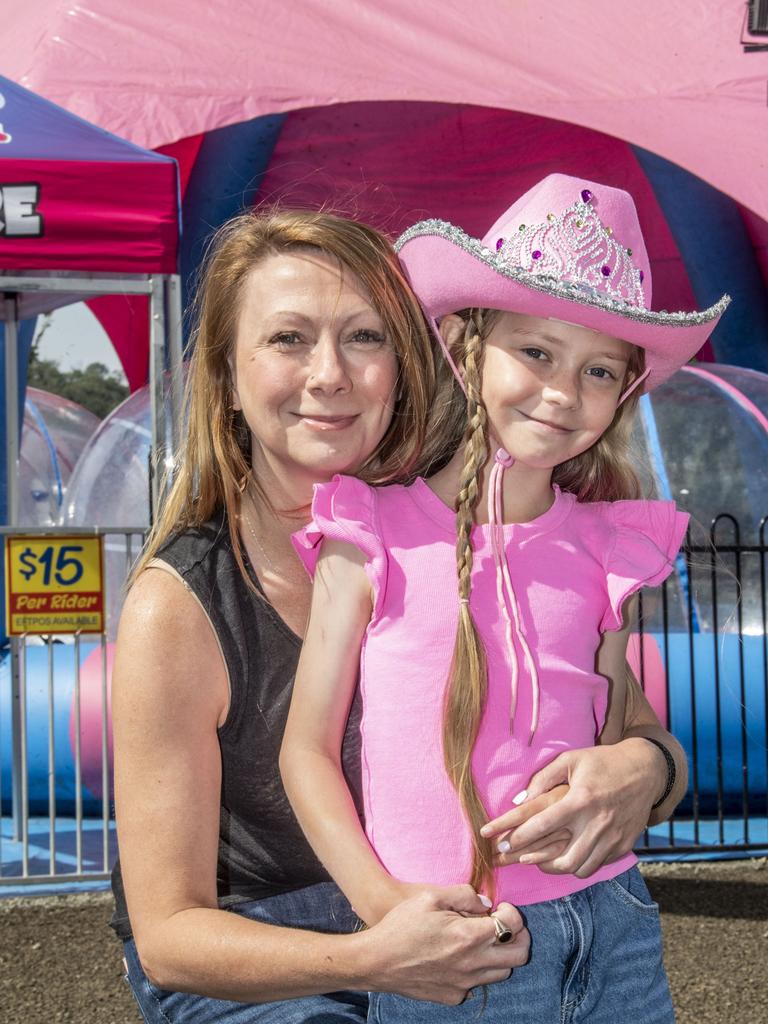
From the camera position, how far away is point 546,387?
1658 mm

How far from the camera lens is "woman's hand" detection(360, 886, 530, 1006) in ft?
4.60

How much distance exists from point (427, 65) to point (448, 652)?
633cm

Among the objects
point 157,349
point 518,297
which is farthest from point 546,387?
point 157,349

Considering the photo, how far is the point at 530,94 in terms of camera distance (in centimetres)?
709

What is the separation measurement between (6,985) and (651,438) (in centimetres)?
→ 435

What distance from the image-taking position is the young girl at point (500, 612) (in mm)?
1584

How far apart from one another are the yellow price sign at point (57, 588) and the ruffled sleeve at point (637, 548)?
11.0 ft

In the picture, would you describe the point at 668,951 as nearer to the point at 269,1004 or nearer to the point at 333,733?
the point at 269,1004

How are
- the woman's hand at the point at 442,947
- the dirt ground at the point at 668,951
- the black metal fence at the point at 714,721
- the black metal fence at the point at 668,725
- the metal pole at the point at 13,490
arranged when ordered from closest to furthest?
1. the woman's hand at the point at 442,947
2. the dirt ground at the point at 668,951
3. the metal pole at the point at 13,490
4. the black metal fence at the point at 668,725
5. the black metal fence at the point at 714,721

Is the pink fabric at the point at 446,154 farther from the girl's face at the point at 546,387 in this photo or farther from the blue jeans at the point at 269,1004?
the blue jeans at the point at 269,1004

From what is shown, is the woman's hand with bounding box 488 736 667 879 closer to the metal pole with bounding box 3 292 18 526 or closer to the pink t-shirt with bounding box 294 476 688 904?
the pink t-shirt with bounding box 294 476 688 904

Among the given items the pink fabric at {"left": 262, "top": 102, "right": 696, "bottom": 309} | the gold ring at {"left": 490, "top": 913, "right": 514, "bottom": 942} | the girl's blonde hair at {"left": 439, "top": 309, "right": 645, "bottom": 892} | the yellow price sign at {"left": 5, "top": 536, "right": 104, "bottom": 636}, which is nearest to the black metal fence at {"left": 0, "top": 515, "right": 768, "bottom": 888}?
the yellow price sign at {"left": 5, "top": 536, "right": 104, "bottom": 636}

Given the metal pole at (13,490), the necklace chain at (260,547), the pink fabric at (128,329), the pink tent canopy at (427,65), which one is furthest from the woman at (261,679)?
the pink fabric at (128,329)

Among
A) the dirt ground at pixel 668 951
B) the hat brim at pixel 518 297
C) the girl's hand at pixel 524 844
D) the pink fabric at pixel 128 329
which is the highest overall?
the pink fabric at pixel 128 329
